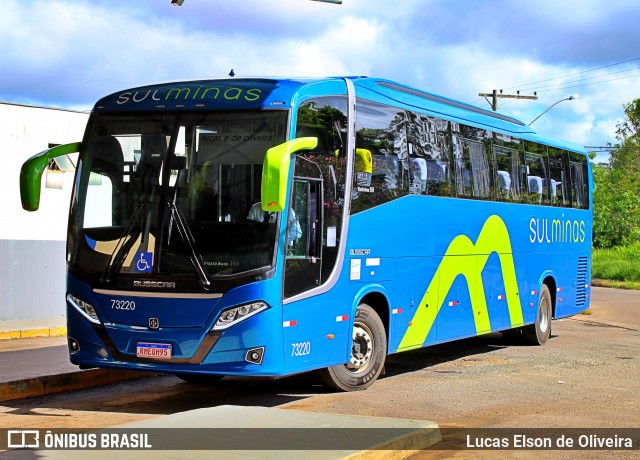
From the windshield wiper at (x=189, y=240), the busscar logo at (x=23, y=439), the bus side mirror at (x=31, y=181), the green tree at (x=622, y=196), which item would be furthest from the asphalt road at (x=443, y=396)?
the green tree at (x=622, y=196)

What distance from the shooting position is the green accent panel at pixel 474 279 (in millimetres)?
12984

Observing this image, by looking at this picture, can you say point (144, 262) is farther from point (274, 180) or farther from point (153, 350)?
point (274, 180)

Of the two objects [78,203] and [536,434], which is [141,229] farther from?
[536,434]

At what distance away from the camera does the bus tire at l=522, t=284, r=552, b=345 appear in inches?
675

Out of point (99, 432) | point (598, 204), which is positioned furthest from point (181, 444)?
point (598, 204)

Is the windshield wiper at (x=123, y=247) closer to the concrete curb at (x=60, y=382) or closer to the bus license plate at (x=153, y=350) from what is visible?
the bus license plate at (x=153, y=350)

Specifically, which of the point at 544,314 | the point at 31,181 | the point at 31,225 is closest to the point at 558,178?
the point at 544,314

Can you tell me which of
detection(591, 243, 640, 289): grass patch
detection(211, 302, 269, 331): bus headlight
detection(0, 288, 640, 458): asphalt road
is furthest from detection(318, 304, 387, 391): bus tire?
detection(591, 243, 640, 289): grass patch

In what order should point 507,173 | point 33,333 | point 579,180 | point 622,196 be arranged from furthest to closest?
point 622,196 → point 579,180 → point 33,333 → point 507,173

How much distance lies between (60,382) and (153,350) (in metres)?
2.27

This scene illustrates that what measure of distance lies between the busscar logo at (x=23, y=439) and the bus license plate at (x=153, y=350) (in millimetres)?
1503

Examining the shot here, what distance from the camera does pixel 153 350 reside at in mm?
9859

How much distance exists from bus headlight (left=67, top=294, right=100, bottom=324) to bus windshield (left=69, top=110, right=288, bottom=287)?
37 cm

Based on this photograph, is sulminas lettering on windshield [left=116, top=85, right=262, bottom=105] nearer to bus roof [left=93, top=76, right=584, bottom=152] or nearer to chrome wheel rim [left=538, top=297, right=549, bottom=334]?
bus roof [left=93, top=76, right=584, bottom=152]
